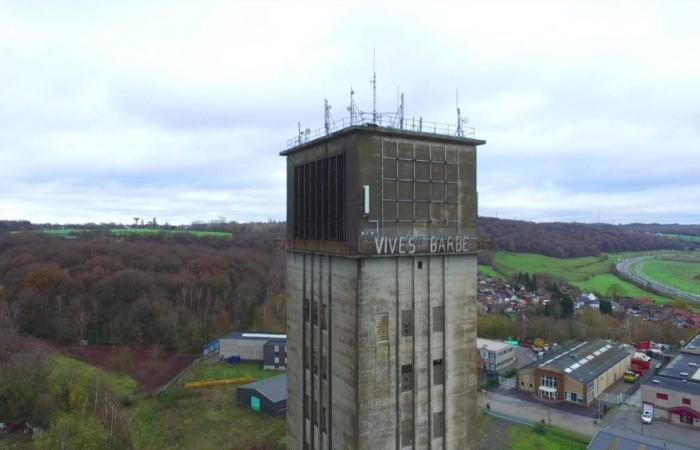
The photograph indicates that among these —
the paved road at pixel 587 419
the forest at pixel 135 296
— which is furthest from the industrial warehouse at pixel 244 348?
the paved road at pixel 587 419

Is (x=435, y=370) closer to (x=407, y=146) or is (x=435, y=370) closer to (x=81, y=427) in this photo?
(x=407, y=146)

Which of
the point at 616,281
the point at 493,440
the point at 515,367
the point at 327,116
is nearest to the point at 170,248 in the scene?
the point at 515,367

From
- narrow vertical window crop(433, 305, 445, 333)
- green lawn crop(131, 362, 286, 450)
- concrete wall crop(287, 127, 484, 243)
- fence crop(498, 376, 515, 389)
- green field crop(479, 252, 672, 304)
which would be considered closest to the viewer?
concrete wall crop(287, 127, 484, 243)

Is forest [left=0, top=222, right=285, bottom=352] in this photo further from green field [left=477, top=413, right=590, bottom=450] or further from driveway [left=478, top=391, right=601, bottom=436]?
green field [left=477, top=413, right=590, bottom=450]

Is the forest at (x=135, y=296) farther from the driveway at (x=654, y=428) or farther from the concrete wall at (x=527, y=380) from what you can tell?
the driveway at (x=654, y=428)

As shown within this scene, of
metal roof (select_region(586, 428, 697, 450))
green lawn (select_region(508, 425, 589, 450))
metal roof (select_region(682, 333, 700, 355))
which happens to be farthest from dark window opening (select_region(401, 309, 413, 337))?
metal roof (select_region(682, 333, 700, 355))

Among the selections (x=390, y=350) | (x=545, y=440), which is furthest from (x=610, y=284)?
(x=390, y=350)
